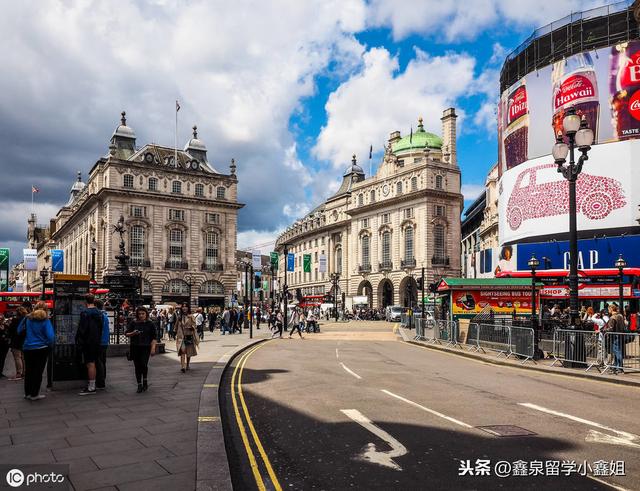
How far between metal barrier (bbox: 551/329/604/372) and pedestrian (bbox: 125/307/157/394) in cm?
1140

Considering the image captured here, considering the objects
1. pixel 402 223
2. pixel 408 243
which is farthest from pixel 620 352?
pixel 402 223

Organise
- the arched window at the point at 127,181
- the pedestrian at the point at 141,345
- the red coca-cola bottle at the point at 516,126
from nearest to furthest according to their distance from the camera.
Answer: the pedestrian at the point at 141,345 → the red coca-cola bottle at the point at 516,126 → the arched window at the point at 127,181

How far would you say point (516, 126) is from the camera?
173 feet

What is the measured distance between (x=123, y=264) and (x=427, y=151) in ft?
185

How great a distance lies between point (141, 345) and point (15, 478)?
5559mm

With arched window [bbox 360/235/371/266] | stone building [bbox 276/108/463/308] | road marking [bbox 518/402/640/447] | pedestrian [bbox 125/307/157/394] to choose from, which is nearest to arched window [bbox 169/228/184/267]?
stone building [bbox 276/108/463/308]

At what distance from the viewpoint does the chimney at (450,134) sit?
78062 mm

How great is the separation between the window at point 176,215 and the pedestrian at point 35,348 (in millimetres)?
64882

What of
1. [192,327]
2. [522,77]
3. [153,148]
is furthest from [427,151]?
[192,327]

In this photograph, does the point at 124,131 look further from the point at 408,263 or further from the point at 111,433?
the point at 111,433

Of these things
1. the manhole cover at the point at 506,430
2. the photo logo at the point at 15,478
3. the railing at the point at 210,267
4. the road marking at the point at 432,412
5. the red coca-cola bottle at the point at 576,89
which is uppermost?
the red coca-cola bottle at the point at 576,89

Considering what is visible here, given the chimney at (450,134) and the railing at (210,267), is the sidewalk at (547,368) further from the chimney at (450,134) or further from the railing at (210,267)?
the chimney at (450,134)

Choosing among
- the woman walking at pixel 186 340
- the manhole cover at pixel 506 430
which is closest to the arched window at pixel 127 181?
the woman walking at pixel 186 340

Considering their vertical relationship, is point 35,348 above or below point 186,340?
above
